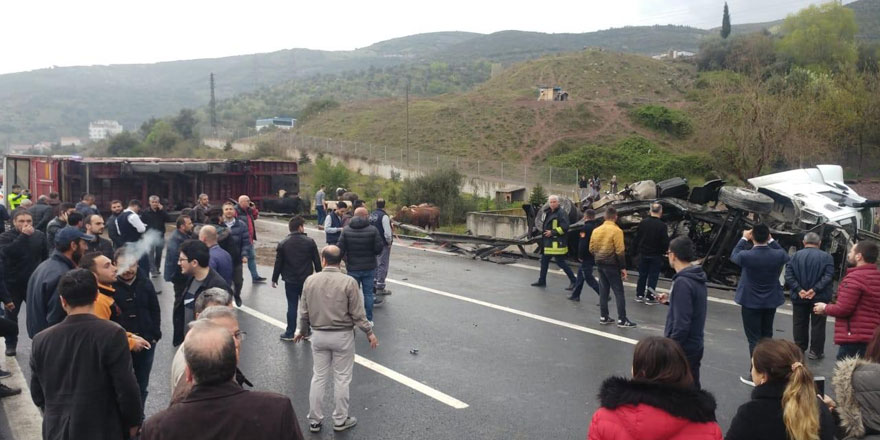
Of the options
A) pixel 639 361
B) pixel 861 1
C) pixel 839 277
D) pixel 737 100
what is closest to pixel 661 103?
Result: pixel 737 100

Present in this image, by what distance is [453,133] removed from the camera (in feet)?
196

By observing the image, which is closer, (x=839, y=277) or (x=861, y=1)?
(x=839, y=277)

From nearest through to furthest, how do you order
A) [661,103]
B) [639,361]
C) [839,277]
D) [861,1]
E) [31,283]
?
[639,361]
[31,283]
[839,277]
[661,103]
[861,1]

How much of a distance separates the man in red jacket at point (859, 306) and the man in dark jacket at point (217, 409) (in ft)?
18.3

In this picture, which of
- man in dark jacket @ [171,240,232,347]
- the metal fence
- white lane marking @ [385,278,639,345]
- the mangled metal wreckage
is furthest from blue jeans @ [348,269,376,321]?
the metal fence

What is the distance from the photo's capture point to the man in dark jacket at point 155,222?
12922mm

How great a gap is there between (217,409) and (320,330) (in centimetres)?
333

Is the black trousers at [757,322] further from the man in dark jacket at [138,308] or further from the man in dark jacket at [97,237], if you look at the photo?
the man in dark jacket at [97,237]

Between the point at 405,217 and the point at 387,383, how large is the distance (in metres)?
15.4

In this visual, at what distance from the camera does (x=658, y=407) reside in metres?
3.17

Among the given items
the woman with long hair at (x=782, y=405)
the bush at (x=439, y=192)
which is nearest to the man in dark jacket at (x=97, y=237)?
the woman with long hair at (x=782, y=405)

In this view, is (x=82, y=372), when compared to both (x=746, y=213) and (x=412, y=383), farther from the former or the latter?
(x=746, y=213)

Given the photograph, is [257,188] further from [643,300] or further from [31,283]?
[31,283]

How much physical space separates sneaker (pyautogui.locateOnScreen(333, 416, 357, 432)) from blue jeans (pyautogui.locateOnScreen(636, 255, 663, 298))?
255 inches
